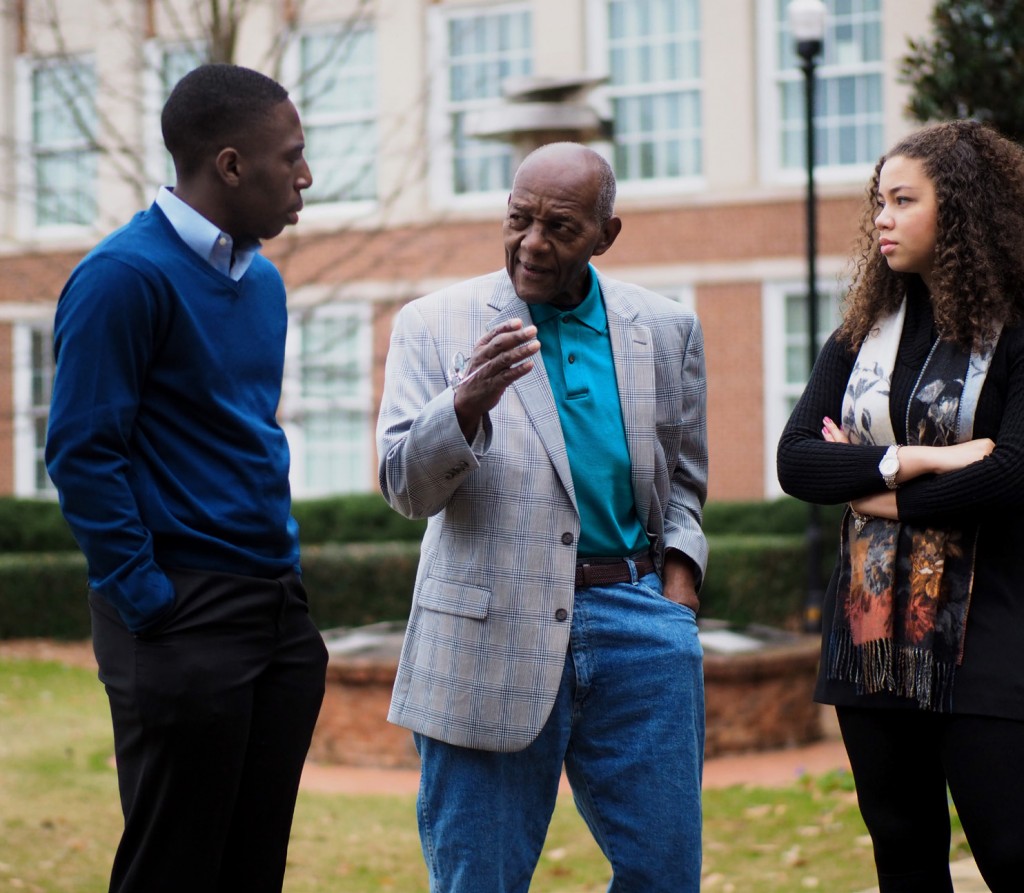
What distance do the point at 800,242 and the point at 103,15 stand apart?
375 inches

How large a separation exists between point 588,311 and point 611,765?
0.99 meters

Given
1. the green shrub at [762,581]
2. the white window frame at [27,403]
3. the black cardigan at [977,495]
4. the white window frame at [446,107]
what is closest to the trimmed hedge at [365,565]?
the green shrub at [762,581]

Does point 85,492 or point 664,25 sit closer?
point 85,492

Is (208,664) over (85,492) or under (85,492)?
under

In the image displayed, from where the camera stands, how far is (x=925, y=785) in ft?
10.5

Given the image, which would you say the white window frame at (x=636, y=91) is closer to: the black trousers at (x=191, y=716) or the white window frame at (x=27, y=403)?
the white window frame at (x=27, y=403)

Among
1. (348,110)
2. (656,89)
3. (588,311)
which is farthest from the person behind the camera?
(348,110)

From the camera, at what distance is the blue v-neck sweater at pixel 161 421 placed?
2736 mm

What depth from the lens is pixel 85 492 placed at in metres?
2.72

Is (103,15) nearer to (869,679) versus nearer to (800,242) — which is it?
(800,242)

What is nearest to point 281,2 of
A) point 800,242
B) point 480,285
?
point 800,242

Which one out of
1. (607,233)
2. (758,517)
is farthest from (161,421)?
(758,517)

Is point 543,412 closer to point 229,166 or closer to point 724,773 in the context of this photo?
point 229,166

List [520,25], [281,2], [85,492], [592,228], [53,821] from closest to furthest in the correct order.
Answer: [85,492]
[592,228]
[53,821]
[281,2]
[520,25]
